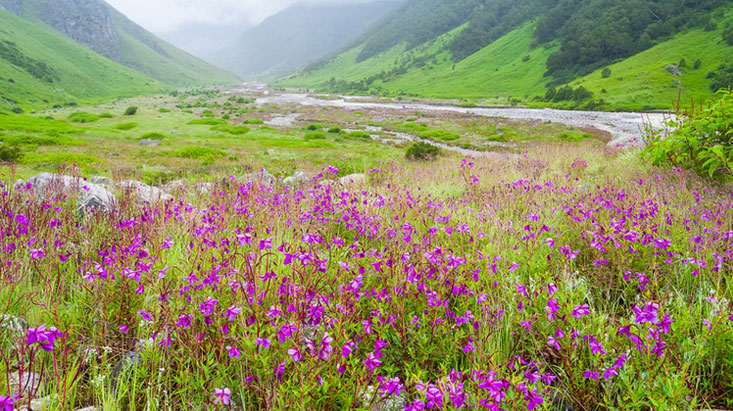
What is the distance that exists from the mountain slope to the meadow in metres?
88.0

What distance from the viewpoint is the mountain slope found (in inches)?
3199

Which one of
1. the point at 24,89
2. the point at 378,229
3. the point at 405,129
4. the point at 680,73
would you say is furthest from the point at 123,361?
the point at 24,89

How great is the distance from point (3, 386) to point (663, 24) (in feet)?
434

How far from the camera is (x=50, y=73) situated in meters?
102

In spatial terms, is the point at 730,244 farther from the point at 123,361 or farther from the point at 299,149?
the point at 299,149

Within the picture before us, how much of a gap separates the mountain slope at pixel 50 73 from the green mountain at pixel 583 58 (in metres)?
85.4

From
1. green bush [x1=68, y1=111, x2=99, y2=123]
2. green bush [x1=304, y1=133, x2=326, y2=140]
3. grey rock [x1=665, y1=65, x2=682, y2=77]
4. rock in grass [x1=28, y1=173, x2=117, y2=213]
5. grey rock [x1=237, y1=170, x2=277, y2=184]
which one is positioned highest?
grey rock [x1=665, y1=65, x2=682, y2=77]

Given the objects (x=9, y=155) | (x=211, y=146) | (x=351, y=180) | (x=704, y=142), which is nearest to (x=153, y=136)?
(x=211, y=146)

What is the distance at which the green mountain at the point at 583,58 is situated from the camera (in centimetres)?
7419

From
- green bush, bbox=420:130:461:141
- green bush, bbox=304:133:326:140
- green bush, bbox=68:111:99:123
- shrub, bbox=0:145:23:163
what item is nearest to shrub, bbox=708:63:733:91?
green bush, bbox=420:130:461:141

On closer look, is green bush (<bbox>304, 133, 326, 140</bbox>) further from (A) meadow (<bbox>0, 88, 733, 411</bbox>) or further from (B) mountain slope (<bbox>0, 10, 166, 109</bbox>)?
(B) mountain slope (<bbox>0, 10, 166, 109</bbox>)

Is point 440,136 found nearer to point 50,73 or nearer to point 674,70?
point 674,70

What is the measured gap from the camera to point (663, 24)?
9544cm

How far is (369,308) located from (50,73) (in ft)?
455
